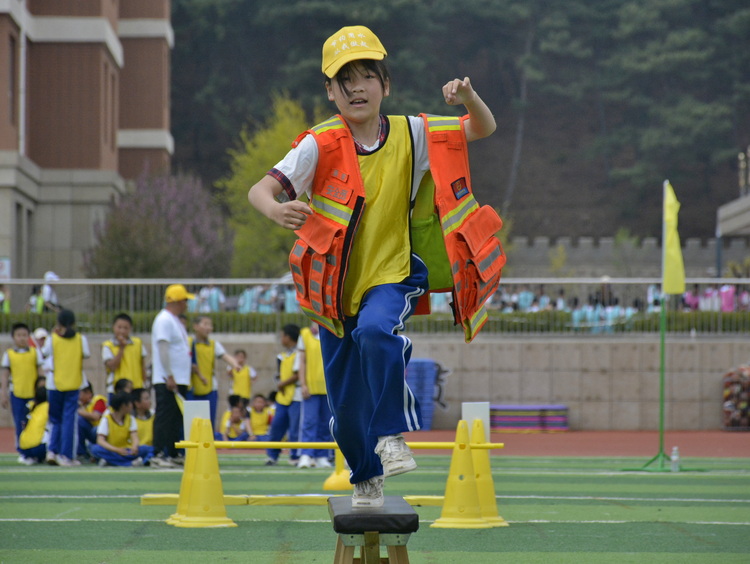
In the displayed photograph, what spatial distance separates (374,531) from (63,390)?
9.87 m

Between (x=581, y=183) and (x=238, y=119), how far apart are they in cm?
2485

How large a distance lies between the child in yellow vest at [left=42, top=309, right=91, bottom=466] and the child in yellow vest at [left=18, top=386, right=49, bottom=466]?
0.14 meters

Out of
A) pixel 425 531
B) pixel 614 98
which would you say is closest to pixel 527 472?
pixel 425 531

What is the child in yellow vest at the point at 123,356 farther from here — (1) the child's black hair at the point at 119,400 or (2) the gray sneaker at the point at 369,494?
(2) the gray sneaker at the point at 369,494

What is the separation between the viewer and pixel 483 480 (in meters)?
8.41

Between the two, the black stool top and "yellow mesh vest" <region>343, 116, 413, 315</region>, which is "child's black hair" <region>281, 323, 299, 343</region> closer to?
"yellow mesh vest" <region>343, 116, 413, 315</region>

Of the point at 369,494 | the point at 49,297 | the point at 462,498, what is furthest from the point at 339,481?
the point at 49,297

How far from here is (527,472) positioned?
44.5 ft

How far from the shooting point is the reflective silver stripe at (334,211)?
4.99 m

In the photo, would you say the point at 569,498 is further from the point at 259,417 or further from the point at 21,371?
→ the point at 21,371

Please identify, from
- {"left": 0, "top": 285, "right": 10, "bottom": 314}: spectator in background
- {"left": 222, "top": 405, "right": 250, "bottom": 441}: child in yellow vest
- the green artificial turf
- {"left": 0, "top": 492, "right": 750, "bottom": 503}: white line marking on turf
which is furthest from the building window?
{"left": 0, "top": 492, "right": 750, "bottom": 503}: white line marking on turf

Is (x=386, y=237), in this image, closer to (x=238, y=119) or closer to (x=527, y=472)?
(x=527, y=472)

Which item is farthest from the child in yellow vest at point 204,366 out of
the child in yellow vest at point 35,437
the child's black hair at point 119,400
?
the child in yellow vest at point 35,437

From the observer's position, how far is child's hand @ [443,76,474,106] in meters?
5.01
